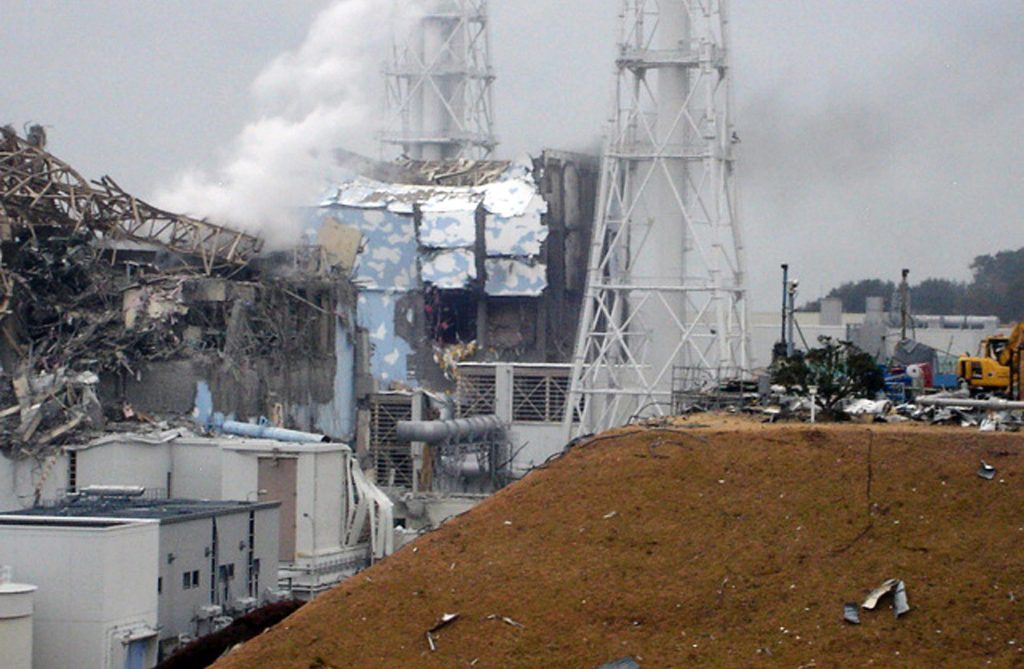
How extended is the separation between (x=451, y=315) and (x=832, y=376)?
44.2 metres

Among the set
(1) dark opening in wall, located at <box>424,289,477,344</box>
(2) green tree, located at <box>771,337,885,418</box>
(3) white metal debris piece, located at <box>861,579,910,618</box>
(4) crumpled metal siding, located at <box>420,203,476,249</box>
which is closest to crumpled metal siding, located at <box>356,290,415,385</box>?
(1) dark opening in wall, located at <box>424,289,477,344</box>

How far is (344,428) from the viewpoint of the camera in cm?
6544

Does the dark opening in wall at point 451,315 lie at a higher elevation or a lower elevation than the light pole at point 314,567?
higher

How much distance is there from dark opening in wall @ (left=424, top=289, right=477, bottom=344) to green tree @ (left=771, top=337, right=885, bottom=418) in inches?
1630

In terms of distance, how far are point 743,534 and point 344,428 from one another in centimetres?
4400

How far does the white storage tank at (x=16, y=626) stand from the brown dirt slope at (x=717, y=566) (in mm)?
11449

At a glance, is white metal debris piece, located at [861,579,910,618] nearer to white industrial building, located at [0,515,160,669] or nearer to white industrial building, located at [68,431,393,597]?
white industrial building, located at [0,515,160,669]

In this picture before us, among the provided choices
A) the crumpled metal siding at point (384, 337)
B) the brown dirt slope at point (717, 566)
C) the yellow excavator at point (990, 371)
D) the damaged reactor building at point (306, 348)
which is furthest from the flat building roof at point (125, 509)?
the crumpled metal siding at point (384, 337)

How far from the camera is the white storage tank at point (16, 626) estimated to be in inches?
1276

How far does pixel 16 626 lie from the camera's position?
32594mm

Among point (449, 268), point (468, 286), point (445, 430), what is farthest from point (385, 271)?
point (445, 430)

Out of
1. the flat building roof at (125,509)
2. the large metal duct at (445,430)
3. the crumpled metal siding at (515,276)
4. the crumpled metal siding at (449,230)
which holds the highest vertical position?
the crumpled metal siding at (449,230)

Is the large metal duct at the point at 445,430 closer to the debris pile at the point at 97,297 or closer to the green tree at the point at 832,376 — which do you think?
the debris pile at the point at 97,297

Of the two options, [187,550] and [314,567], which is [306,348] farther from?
[187,550]
